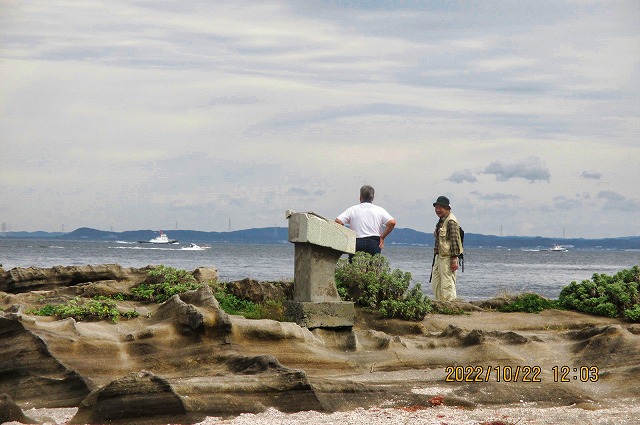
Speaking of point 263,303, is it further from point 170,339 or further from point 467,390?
point 467,390

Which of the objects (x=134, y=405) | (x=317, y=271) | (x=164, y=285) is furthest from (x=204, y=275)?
(x=134, y=405)

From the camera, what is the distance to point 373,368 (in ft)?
35.7

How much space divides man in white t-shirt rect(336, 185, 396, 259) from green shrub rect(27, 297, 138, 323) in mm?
4781

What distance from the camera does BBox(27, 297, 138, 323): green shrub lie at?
11.6 metres

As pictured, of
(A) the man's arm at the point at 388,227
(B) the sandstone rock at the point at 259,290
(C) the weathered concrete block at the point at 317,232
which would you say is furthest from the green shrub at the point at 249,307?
(A) the man's arm at the point at 388,227

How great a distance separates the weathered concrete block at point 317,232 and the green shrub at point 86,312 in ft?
8.31

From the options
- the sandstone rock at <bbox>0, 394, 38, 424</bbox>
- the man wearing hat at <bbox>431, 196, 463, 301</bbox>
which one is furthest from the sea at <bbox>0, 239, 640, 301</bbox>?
the sandstone rock at <bbox>0, 394, 38, 424</bbox>

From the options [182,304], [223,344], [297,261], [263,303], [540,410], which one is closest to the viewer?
[540,410]

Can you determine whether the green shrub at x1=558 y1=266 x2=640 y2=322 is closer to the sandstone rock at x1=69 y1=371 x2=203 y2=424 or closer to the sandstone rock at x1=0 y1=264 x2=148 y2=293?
the sandstone rock at x1=0 y1=264 x2=148 y2=293

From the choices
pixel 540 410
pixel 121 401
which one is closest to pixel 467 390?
pixel 540 410

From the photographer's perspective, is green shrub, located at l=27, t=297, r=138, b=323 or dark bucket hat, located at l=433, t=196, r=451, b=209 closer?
green shrub, located at l=27, t=297, r=138, b=323

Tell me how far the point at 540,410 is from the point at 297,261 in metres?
4.50

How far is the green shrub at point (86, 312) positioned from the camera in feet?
38.2

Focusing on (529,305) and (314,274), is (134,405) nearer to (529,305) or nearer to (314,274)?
(314,274)
